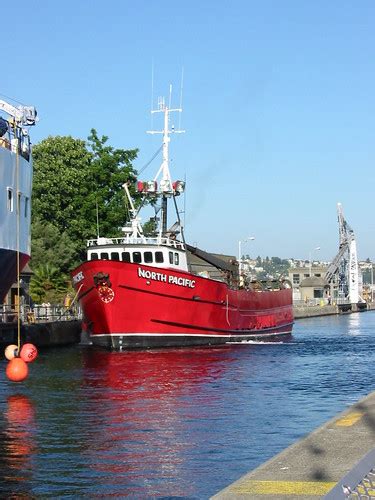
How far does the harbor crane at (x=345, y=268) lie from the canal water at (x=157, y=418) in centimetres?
10457

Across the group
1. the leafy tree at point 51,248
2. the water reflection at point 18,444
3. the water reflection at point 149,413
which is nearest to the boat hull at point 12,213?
the water reflection at point 149,413

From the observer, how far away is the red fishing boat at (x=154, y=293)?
129 ft

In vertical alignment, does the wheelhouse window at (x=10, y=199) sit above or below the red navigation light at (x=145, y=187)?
below

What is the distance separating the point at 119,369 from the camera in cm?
3203

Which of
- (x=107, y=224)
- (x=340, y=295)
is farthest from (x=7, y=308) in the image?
(x=340, y=295)

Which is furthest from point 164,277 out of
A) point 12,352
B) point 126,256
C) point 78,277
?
point 12,352

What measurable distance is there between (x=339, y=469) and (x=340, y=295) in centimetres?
13763

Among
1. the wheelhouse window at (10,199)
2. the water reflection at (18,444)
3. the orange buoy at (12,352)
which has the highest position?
the wheelhouse window at (10,199)

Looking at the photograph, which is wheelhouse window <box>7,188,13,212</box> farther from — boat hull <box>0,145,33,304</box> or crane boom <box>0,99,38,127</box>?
crane boom <box>0,99,38,127</box>

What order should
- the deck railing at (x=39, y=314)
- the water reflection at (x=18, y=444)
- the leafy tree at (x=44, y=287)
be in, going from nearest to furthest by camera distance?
the water reflection at (x=18, y=444) → the deck railing at (x=39, y=314) → the leafy tree at (x=44, y=287)

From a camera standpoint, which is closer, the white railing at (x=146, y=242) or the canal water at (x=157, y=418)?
the canal water at (x=157, y=418)

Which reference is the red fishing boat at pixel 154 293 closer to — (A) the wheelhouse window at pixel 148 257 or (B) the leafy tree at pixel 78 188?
(A) the wheelhouse window at pixel 148 257

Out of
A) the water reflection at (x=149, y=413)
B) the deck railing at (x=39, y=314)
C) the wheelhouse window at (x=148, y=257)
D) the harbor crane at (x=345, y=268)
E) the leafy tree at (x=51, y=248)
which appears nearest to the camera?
the water reflection at (x=149, y=413)

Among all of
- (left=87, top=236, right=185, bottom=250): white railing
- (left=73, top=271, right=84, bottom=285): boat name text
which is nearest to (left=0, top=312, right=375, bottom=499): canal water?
(left=73, top=271, right=84, bottom=285): boat name text
